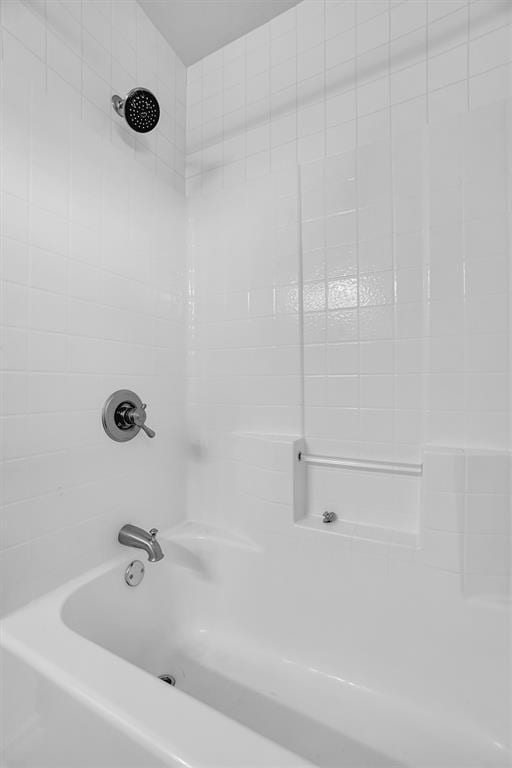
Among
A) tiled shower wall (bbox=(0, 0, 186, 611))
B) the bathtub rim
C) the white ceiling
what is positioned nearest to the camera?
the bathtub rim

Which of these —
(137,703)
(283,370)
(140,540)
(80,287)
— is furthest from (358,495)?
(80,287)

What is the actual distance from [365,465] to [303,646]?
2.01 feet

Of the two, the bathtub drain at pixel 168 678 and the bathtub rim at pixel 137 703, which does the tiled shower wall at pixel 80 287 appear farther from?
the bathtub drain at pixel 168 678

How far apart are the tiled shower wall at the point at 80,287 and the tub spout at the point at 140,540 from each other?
37mm

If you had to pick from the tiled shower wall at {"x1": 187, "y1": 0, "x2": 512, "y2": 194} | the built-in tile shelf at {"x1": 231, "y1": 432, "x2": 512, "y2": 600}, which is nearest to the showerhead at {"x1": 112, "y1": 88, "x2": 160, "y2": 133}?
the tiled shower wall at {"x1": 187, "y1": 0, "x2": 512, "y2": 194}

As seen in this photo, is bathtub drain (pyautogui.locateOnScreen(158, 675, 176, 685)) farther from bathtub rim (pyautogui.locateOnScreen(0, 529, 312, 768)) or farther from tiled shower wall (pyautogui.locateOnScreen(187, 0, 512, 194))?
tiled shower wall (pyautogui.locateOnScreen(187, 0, 512, 194))

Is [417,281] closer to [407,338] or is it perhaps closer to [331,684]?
[407,338]

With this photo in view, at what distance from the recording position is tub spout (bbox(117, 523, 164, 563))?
1131 mm

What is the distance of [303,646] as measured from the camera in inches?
46.6

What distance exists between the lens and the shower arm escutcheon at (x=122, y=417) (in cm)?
117

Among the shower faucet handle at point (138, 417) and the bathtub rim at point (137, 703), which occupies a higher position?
the shower faucet handle at point (138, 417)

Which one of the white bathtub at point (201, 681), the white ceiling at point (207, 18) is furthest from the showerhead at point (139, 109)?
the white bathtub at point (201, 681)

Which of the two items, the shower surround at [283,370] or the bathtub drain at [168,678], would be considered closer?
the shower surround at [283,370]

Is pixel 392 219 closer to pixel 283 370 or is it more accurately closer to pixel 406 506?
pixel 283 370
